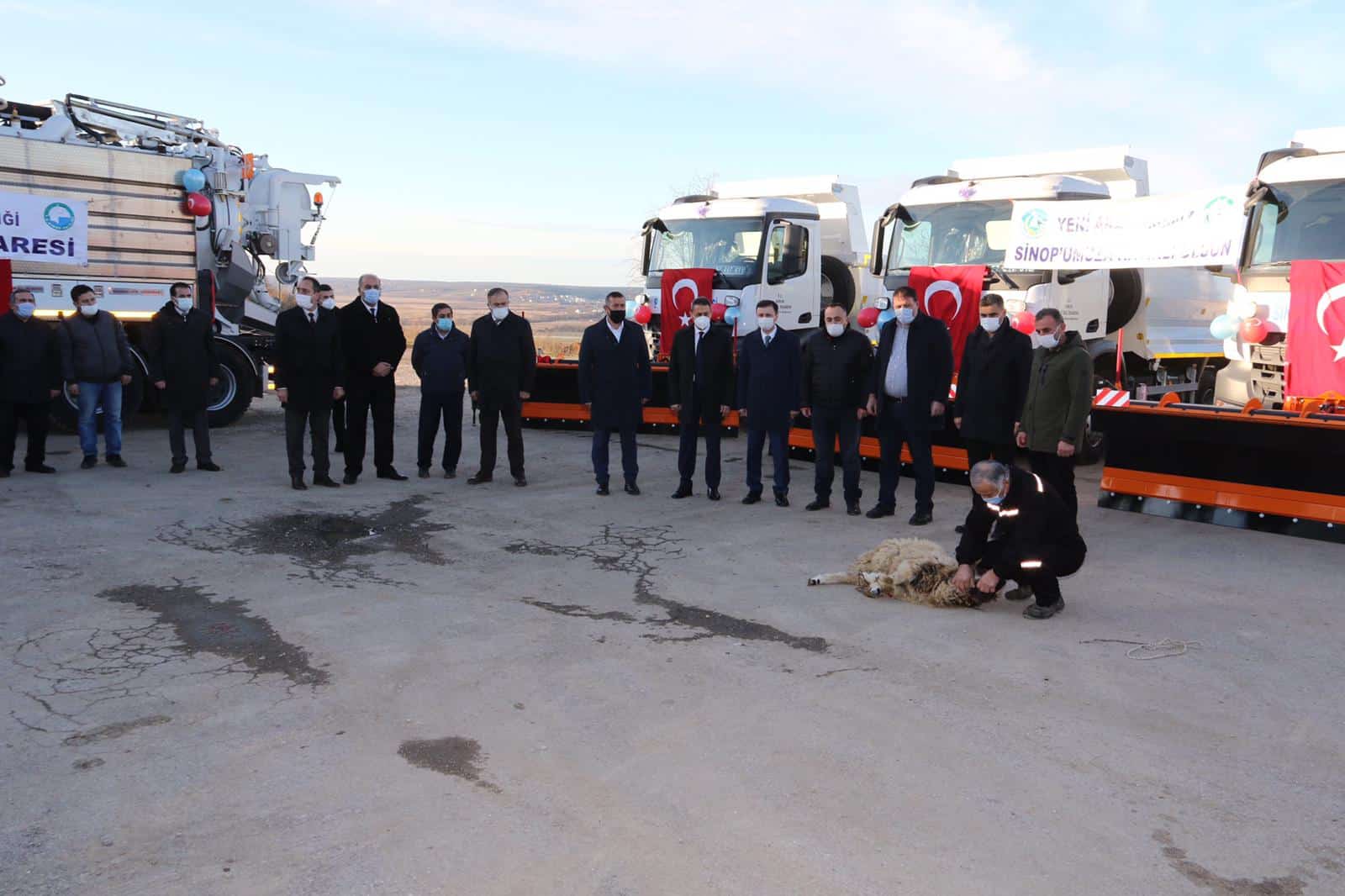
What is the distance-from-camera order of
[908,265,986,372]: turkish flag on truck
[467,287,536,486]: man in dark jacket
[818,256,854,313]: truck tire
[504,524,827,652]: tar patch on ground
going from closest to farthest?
[504,524,827,652]: tar patch on ground → [467,287,536,486]: man in dark jacket → [908,265,986,372]: turkish flag on truck → [818,256,854,313]: truck tire

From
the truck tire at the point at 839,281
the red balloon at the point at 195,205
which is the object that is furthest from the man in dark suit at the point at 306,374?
the truck tire at the point at 839,281

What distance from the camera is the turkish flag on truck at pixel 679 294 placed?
48.1ft

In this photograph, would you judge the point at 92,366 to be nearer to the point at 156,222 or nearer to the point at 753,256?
the point at 156,222

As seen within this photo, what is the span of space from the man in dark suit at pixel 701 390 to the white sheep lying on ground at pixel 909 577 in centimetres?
314

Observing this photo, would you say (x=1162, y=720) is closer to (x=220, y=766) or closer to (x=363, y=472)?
(x=220, y=766)

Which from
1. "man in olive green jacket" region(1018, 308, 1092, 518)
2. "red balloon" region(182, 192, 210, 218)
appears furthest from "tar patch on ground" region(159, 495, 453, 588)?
"red balloon" region(182, 192, 210, 218)

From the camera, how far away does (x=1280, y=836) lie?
12.3 ft

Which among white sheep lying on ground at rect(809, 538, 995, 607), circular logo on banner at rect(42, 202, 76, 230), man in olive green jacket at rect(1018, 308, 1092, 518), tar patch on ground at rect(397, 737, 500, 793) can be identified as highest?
circular logo on banner at rect(42, 202, 76, 230)

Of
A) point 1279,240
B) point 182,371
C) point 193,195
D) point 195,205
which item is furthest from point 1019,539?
point 193,195

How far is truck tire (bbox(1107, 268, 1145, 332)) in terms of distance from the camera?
1339cm

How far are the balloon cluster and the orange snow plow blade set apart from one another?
1121 cm

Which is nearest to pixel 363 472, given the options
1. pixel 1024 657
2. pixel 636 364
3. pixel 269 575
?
pixel 636 364

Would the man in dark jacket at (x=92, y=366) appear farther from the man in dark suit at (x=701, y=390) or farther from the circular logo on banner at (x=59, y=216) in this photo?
the man in dark suit at (x=701, y=390)

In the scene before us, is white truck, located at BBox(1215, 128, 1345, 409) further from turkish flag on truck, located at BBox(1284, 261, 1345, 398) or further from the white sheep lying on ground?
the white sheep lying on ground
